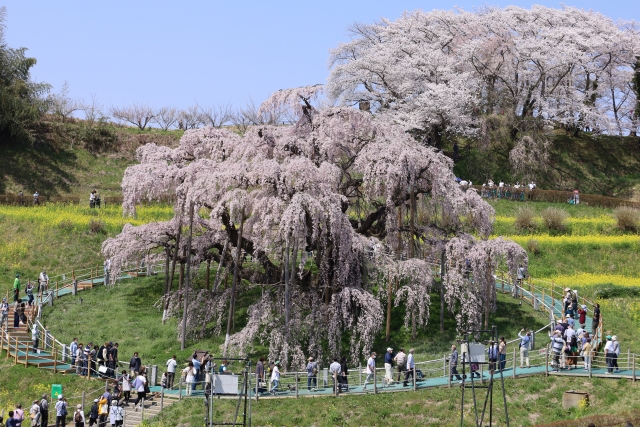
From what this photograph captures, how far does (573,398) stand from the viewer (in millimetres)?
33531

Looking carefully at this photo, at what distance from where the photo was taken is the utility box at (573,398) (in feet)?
110

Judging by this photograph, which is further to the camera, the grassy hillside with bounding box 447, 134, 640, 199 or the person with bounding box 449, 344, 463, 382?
the grassy hillside with bounding box 447, 134, 640, 199

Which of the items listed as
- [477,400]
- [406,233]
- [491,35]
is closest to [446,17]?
[491,35]

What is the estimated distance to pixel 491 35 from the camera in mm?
82500

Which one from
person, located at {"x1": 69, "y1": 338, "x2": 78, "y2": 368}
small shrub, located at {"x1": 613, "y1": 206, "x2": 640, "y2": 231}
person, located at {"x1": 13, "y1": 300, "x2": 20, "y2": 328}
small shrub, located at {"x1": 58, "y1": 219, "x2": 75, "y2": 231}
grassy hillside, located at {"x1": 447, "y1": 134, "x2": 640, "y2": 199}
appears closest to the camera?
person, located at {"x1": 69, "y1": 338, "x2": 78, "y2": 368}

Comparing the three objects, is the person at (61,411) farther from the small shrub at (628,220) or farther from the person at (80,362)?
the small shrub at (628,220)

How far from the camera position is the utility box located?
1315 inches

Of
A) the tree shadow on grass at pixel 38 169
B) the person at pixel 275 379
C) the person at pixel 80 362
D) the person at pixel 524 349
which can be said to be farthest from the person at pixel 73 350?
the tree shadow on grass at pixel 38 169

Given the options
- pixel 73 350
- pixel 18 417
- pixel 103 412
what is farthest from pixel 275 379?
pixel 73 350

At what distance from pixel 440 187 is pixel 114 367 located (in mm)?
15842

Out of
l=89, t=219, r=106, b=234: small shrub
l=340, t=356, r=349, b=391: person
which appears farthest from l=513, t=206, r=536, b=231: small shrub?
l=340, t=356, r=349, b=391: person

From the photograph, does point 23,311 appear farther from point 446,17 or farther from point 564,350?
point 446,17

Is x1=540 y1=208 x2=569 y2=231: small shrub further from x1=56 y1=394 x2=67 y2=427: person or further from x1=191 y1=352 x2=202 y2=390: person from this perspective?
x1=56 y1=394 x2=67 y2=427: person

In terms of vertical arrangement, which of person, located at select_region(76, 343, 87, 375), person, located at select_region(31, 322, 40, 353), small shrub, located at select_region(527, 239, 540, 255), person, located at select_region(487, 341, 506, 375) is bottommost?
person, located at select_region(76, 343, 87, 375)
